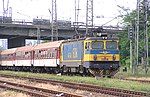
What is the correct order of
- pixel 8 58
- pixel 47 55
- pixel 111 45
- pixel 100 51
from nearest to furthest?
pixel 100 51 < pixel 111 45 < pixel 47 55 < pixel 8 58

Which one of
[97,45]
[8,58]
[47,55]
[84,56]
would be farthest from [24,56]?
[97,45]

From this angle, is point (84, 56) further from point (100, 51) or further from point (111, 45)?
point (111, 45)

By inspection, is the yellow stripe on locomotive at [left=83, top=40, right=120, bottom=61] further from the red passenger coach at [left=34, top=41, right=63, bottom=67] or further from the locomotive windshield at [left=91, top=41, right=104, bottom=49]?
the red passenger coach at [left=34, top=41, right=63, bottom=67]

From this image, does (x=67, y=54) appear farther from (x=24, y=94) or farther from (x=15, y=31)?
(x=15, y=31)

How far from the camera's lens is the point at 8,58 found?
59219 mm

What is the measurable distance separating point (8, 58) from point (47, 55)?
20.3 meters

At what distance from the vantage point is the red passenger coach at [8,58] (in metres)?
56.1

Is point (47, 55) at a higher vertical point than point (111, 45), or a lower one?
lower

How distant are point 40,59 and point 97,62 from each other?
14.4m

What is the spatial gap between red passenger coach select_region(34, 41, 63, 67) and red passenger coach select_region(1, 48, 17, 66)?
1107 cm

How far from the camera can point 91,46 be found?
29328mm

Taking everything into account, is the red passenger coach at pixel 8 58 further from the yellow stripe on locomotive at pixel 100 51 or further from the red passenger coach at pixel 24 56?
the yellow stripe on locomotive at pixel 100 51

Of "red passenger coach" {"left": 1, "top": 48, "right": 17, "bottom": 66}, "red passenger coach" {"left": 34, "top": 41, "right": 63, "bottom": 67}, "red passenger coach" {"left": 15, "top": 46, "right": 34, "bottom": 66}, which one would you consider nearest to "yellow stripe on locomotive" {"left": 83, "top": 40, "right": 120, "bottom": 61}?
"red passenger coach" {"left": 34, "top": 41, "right": 63, "bottom": 67}

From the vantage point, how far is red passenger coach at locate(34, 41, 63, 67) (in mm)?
36594
